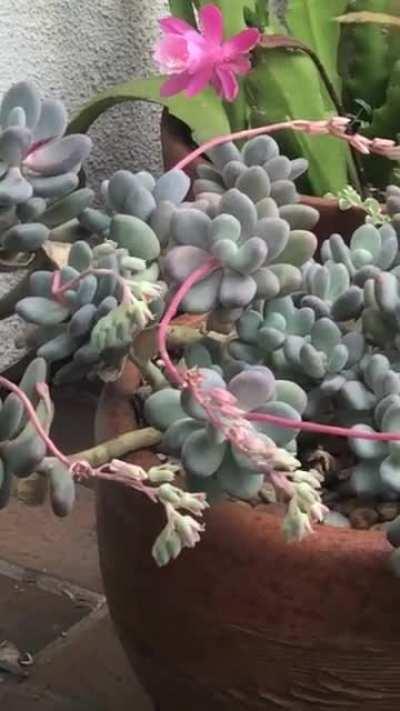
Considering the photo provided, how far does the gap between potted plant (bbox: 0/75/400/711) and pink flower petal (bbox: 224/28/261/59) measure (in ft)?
0.23

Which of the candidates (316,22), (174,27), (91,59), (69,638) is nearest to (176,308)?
(174,27)

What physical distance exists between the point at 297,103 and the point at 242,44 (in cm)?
50

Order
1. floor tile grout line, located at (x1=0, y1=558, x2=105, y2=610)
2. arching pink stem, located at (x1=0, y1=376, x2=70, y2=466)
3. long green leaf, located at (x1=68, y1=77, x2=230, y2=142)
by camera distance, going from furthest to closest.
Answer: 1. long green leaf, located at (x1=68, y1=77, x2=230, y2=142)
2. floor tile grout line, located at (x1=0, y1=558, x2=105, y2=610)
3. arching pink stem, located at (x1=0, y1=376, x2=70, y2=466)

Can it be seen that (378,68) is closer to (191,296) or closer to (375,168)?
(375,168)

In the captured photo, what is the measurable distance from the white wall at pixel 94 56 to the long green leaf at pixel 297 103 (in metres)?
0.31

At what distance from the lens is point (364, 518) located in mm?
927

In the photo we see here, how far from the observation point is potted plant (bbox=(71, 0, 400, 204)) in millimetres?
1472

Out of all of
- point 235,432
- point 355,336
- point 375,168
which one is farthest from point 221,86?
point 375,168

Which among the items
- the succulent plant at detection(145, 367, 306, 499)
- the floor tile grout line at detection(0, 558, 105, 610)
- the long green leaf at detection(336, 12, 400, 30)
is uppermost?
the succulent plant at detection(145, 367, 306, 499)

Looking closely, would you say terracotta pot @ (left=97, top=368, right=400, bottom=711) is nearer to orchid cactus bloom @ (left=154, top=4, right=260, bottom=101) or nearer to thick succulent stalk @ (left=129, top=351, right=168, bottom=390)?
thick succulent stalk @ (left=129, top=351, right=168, bottom=390)

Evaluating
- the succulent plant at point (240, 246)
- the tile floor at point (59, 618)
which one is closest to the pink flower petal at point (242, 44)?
the succulent plant at point (240, 246)

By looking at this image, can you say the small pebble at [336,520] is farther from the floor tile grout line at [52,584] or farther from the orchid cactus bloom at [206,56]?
the floor tile grout line at [52,584]

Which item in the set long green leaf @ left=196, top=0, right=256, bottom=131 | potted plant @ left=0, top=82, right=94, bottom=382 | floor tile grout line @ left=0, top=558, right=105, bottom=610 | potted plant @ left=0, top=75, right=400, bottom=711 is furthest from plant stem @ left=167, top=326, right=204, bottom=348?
long green leaf @ left=196, top=0, right=256, bottom=131

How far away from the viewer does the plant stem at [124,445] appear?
2.93ft
